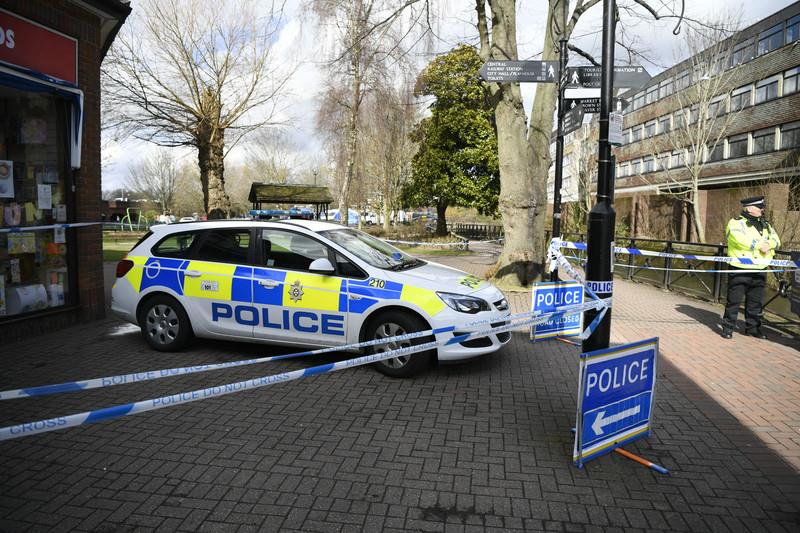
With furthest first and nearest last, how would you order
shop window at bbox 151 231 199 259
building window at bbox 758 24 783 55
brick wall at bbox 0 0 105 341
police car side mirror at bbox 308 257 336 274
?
building window at bbox 758 24 783 55
brick wall at bbox 0 0 105 341
shop window at bbox 151 231 199 259
police car side mirror at bbox 308 257 336 274

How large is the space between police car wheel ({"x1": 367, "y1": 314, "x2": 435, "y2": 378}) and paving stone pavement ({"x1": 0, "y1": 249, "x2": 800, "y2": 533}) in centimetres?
16

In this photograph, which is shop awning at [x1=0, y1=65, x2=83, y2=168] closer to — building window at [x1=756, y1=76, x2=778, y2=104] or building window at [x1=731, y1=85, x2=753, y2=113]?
building window at [x1=756, y1=76, x2=778, y2=104]

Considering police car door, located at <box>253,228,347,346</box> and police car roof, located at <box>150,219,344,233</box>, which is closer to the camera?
police car door, located at <box>253,228,347,346</box>

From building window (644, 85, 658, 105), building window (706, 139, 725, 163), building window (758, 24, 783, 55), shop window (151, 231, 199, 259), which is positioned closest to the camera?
shop window (151, 231, 199, 259)

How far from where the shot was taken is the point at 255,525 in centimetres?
302

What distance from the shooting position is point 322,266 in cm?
562

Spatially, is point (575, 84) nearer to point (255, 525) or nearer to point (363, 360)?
point (363, 360)

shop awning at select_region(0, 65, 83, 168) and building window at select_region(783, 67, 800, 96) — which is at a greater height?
building window at select_region(783, 67, 800, 96)

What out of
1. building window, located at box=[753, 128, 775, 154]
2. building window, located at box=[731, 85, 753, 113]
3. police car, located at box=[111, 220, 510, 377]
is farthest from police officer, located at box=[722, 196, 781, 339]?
building window, located at box=[731, 85, 753, 113]

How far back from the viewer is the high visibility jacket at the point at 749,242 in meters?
7.22

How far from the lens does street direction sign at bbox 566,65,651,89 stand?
22.7 ft

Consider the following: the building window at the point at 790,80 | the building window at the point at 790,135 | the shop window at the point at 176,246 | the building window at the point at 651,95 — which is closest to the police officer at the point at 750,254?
the shop window at the point at 176,246

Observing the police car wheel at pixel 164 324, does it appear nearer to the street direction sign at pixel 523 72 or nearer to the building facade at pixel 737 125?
the street direction sign at pixel 523 72

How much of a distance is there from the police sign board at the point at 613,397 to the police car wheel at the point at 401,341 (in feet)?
6.57
